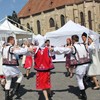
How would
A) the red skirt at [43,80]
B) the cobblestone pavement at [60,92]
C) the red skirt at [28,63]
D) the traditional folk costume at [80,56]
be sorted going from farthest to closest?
1. the red skirt at [28,63]
2. the cobblestone pavement at [60,92]
3. the traditional folk costume at [80,56]
4. the red skirt at [43,80]

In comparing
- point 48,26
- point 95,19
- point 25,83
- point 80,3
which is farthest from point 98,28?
point 25,83

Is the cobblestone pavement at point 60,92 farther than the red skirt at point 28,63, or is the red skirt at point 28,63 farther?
the red skirt at point 28,63


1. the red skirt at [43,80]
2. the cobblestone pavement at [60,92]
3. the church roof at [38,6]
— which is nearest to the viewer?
the red skirt at [43,80]

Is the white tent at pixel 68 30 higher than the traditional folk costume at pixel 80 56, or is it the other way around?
the white tent at pixel 68 30

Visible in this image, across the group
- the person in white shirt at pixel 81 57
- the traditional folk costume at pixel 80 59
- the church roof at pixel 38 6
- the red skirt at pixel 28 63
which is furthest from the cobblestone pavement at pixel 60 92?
the church roof at pixel 38 6

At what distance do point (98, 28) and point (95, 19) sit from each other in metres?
1.94

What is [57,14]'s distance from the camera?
67375mm

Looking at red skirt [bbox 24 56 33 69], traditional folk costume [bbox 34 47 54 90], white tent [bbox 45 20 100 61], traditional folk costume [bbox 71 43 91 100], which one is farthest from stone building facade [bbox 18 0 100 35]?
traditional folk costume [bbox 34 47 54 90]

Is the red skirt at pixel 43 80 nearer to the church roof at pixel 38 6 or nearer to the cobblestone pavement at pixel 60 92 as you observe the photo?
the cobblestone pavement at pixel 60 92

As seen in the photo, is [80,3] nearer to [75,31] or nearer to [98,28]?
[98,28]

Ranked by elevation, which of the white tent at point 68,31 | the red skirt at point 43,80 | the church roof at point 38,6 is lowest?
the red skirt at point 43,80

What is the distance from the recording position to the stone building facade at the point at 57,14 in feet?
203

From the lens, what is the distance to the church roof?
6876 centimetres

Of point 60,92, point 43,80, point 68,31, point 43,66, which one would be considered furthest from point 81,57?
point 68,31
